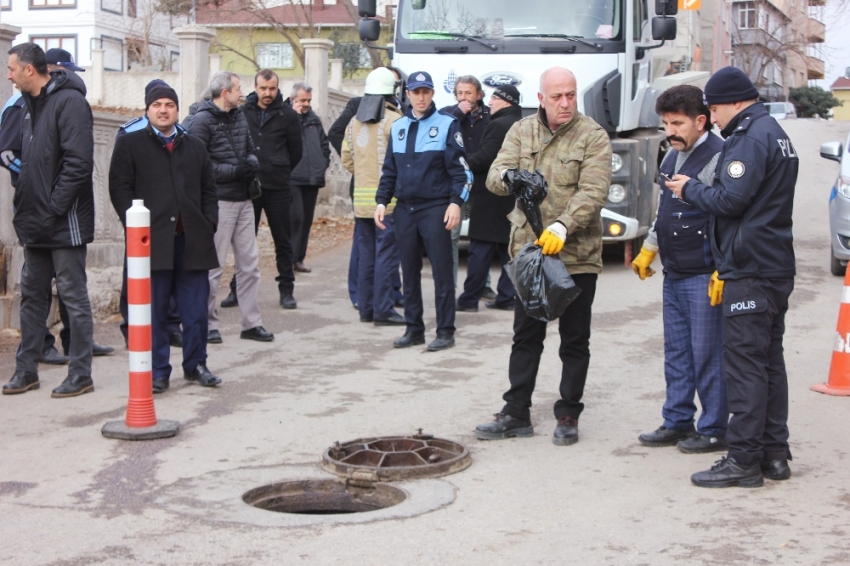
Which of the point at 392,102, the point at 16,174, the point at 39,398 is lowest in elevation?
the point at 39,398

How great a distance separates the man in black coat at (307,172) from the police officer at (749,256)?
7.04m

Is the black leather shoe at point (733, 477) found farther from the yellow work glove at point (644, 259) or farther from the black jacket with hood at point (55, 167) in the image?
the black jacket with hood at point (55, 167)

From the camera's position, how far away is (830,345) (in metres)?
8.98

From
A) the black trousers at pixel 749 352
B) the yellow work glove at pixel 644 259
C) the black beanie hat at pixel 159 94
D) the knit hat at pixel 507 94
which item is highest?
the knit hat at pixel 507 94

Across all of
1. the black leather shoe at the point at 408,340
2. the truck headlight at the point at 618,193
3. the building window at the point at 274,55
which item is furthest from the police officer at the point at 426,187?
the building window at the point at 274,55

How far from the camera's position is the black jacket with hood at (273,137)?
1005cm

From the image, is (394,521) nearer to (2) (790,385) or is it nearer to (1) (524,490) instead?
(1) (524,490)

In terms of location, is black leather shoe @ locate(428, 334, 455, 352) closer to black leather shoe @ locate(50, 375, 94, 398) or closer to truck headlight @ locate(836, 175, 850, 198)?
black leather shoe @ locate(50, 375, 94, 398)

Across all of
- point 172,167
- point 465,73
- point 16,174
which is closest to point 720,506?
point 172,167

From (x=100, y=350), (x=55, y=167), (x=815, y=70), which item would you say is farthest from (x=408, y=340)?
(x=815, y=70)

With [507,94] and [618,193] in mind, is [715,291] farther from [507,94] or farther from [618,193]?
[618,193]

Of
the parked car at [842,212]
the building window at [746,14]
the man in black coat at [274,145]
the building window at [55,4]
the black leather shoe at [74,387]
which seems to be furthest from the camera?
the building window at [746,14]

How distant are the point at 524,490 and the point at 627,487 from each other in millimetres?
493

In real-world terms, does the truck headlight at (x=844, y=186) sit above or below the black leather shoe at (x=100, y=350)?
above
